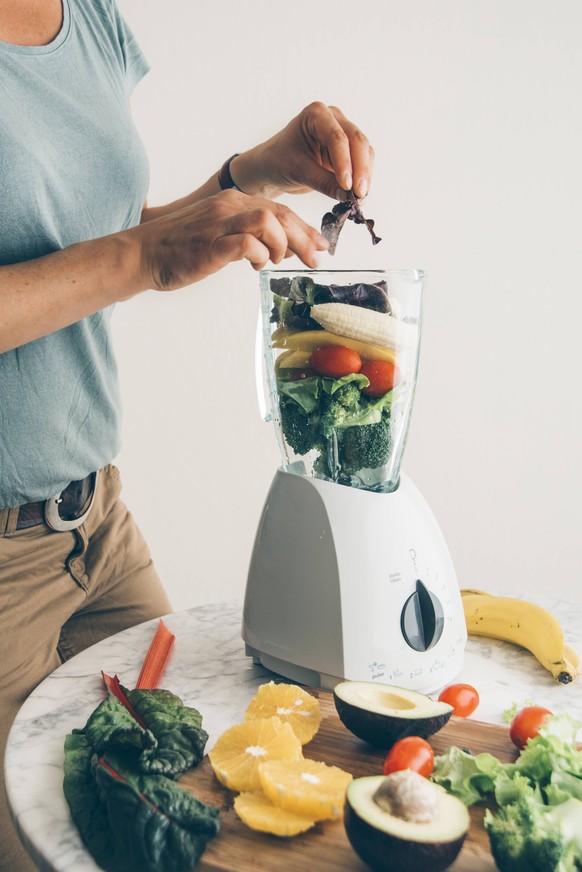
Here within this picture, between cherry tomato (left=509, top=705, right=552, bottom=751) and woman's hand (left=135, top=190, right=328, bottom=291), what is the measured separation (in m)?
0.55

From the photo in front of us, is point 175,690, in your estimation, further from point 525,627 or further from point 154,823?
point 525,627

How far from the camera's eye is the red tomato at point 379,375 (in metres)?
0.99

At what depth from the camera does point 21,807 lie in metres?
0.79

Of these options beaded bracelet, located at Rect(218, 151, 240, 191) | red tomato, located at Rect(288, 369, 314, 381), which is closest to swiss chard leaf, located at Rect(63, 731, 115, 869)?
red tomato, located at Rect(288, 369, 314, 381)

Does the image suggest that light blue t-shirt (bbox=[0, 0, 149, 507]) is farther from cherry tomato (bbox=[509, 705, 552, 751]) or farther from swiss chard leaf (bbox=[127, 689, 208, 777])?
cherry tomato (bbox=[509, 705, 552, 751])

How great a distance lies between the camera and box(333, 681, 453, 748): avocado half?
811 millimetres

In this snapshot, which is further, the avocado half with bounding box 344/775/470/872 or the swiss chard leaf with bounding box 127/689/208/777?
the swiss chard leaf with bounding box 127/689/208/777

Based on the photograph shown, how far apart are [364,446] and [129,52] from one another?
0.86 metres

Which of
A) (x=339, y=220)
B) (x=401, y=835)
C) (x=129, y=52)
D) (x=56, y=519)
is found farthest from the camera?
(x=129, y=52)

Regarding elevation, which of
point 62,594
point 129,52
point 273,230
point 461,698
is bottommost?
point 461,698

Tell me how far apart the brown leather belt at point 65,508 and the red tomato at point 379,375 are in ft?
1.61

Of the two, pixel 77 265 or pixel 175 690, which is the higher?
pixel 77 265

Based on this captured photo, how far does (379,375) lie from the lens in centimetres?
100

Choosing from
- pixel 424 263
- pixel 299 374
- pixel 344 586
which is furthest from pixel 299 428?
pixel 424 263
